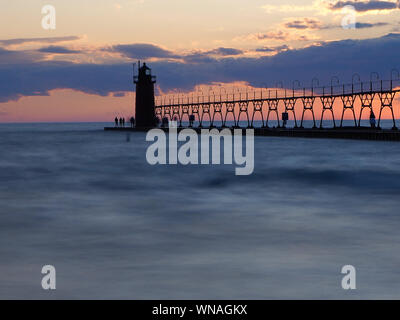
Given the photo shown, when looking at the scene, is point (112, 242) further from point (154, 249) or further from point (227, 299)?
point (227, 299)

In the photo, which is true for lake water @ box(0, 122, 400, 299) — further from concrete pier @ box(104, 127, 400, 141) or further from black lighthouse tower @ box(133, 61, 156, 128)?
black lighthouse tower @ box(133, 61, 156, 128)

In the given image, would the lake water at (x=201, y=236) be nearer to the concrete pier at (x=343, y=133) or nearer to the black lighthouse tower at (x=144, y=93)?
the concrete pier at (x=343, y=133)

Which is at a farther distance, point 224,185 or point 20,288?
point 224,185

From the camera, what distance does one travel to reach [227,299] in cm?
884

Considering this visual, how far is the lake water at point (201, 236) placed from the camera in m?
9.46

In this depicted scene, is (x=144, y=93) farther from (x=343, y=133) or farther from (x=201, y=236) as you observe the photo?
(x=201, y=236)

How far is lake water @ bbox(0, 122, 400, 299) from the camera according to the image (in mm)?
9461

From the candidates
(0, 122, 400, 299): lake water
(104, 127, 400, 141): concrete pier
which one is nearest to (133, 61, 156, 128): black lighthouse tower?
(104, 127, 400, 141): concrete pier

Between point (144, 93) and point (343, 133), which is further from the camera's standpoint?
point (144, 93)

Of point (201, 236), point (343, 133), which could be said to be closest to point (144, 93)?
point (343, 133)

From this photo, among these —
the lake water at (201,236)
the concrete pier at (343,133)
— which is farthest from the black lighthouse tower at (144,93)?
the lake water at (201,236)

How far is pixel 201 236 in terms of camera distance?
44.6ft

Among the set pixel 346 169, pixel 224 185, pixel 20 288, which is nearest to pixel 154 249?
pixel 20 288

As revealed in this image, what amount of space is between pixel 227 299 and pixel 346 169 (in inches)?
935
